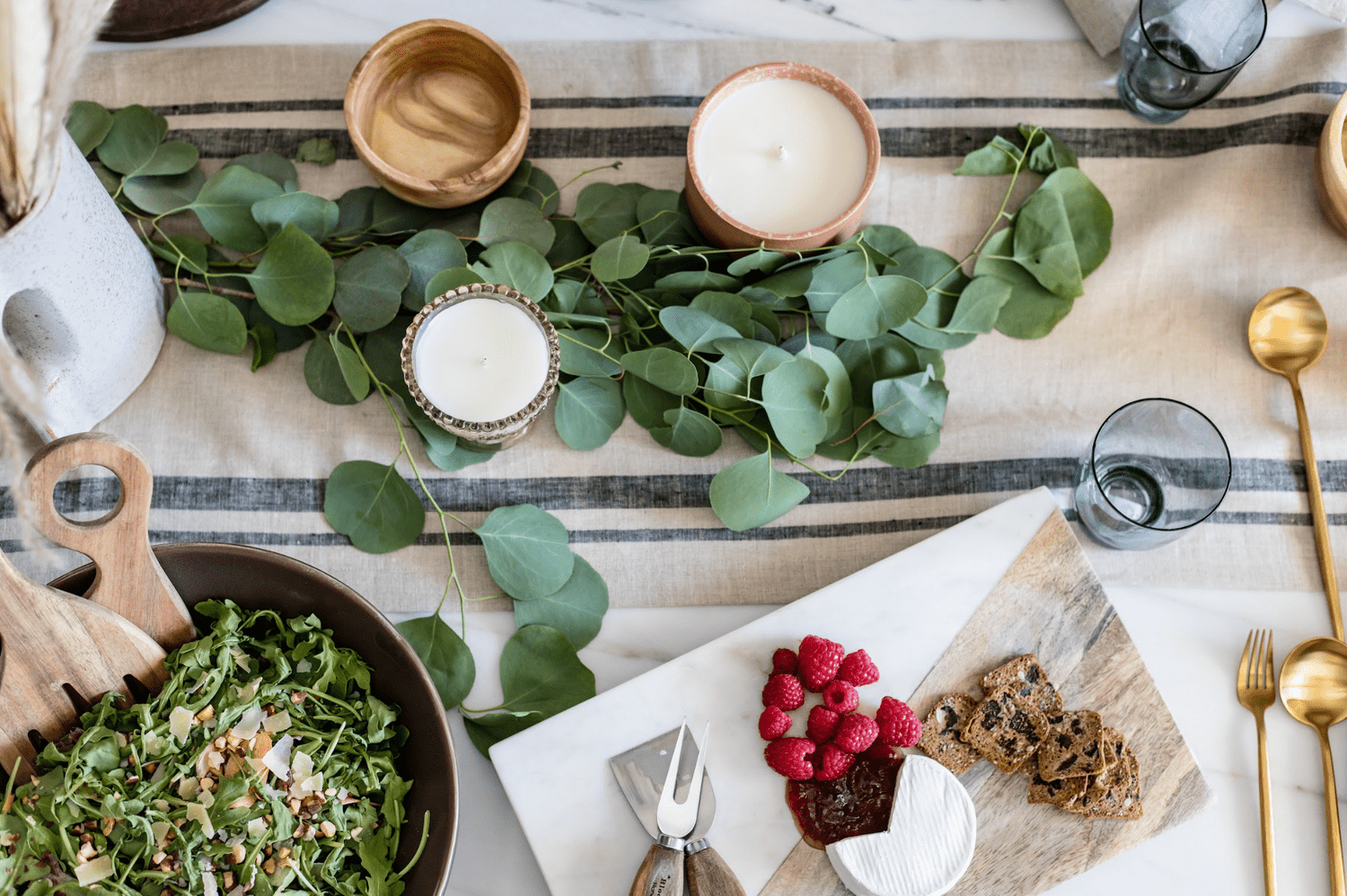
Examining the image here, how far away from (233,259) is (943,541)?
28.4 inches

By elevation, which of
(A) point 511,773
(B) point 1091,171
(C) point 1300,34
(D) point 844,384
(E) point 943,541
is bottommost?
(A) point 511,773

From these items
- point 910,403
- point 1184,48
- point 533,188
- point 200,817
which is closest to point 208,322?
point 533,188

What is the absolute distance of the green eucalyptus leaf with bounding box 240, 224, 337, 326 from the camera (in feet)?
2.71

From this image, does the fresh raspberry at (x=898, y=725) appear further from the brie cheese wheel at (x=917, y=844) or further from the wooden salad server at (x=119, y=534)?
the wooden salad server at (x=119, y=534)

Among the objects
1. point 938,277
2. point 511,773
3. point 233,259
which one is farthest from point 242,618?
point 938,277

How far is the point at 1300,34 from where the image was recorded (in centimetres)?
95

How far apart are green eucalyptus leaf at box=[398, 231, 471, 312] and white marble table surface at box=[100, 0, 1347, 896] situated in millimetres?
255

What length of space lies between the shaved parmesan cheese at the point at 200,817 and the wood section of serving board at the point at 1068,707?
432mm

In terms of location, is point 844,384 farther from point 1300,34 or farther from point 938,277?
point 1300,34

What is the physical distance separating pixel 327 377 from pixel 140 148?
288 millimetres

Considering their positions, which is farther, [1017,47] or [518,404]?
[1017,47]

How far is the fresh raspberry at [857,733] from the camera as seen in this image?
755 mm

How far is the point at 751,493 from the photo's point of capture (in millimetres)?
832

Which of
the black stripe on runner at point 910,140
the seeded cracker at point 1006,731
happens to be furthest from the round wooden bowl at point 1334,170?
the seeded cracker at point 1006,731
